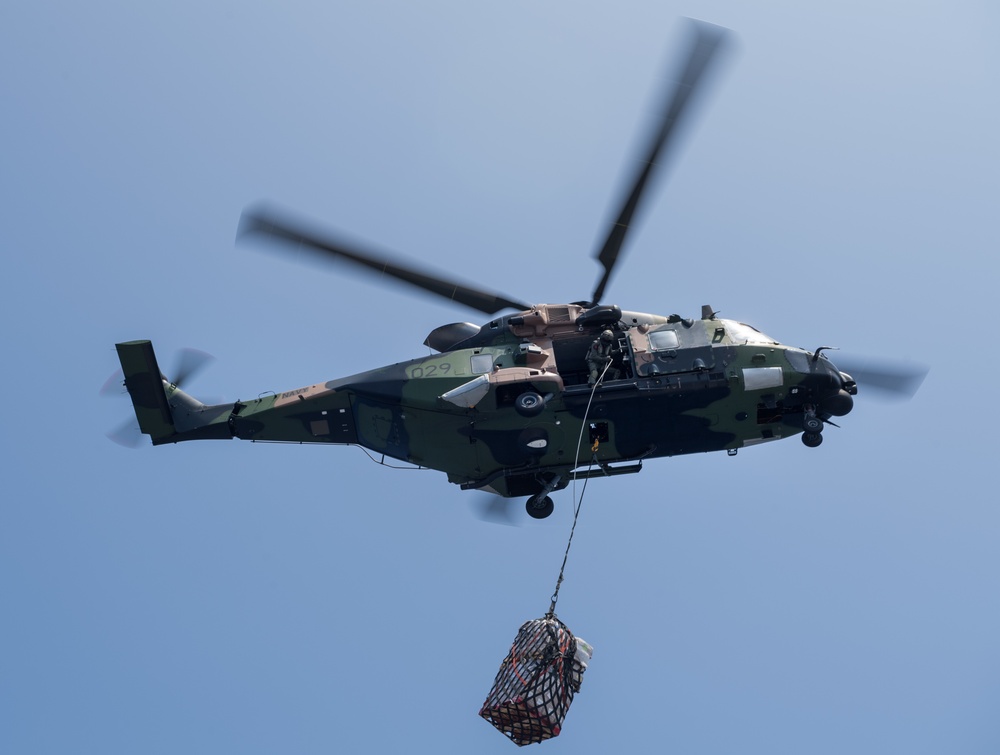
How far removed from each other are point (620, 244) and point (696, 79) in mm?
3421

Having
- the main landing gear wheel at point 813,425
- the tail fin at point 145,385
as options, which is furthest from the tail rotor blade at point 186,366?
the main landing gear wheel at point 813,425

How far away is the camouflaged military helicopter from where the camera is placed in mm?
18031

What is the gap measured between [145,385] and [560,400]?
26.9 ft

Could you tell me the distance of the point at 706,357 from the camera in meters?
18.3

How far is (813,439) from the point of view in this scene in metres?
18.7

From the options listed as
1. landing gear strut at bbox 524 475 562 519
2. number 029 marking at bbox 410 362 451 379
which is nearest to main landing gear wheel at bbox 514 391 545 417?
number 029 marking at bbox 410 362 451 379

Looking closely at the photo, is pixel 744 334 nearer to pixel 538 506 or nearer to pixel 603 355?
pixel 603 355

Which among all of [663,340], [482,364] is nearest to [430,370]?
[482,364]

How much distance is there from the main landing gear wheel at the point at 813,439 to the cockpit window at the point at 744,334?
180 cm

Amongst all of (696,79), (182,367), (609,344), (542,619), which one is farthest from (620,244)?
(182,367)

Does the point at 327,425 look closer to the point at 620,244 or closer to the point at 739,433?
the point at 620,244

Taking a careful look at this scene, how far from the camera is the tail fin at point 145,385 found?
20000 mm

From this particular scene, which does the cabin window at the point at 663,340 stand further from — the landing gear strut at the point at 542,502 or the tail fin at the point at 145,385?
the tail fin at the point at 145,385

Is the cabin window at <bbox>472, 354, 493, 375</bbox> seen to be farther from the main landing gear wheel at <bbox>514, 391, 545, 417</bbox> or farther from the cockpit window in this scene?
the cockpit window
